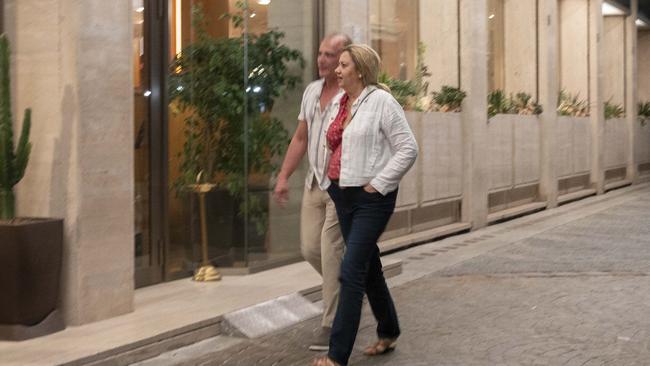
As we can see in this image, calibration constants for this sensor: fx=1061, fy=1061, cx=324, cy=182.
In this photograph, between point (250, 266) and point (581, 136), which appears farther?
point (581, 136)

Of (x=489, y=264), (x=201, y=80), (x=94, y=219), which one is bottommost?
(x=489, y=264)

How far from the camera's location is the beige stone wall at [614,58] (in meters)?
25.1

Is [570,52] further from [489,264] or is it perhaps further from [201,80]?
[201,80]

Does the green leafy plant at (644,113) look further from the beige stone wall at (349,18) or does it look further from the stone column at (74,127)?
the stone column at (74,127)

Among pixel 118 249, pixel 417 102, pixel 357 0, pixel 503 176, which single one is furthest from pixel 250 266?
pixel 503 176

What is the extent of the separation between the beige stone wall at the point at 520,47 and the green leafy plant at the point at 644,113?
10.1 m

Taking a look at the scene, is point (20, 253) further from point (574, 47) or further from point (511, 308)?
point (574, 47)

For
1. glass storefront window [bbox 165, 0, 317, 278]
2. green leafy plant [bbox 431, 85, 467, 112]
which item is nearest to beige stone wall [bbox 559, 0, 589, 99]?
green leafy plant [bbox 431, 85, 467, 112]

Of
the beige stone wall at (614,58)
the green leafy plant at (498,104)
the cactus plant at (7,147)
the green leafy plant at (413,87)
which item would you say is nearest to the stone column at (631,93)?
the beige stone wall at (614,58)

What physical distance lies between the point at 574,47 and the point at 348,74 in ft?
54.1

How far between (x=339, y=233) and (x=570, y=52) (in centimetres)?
1609

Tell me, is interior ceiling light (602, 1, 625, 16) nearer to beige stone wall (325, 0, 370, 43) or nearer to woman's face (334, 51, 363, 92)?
beige stone wall (325, 0, 370, 43)

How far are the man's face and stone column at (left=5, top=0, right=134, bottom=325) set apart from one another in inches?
55.7

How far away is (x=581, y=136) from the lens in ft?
66.8
